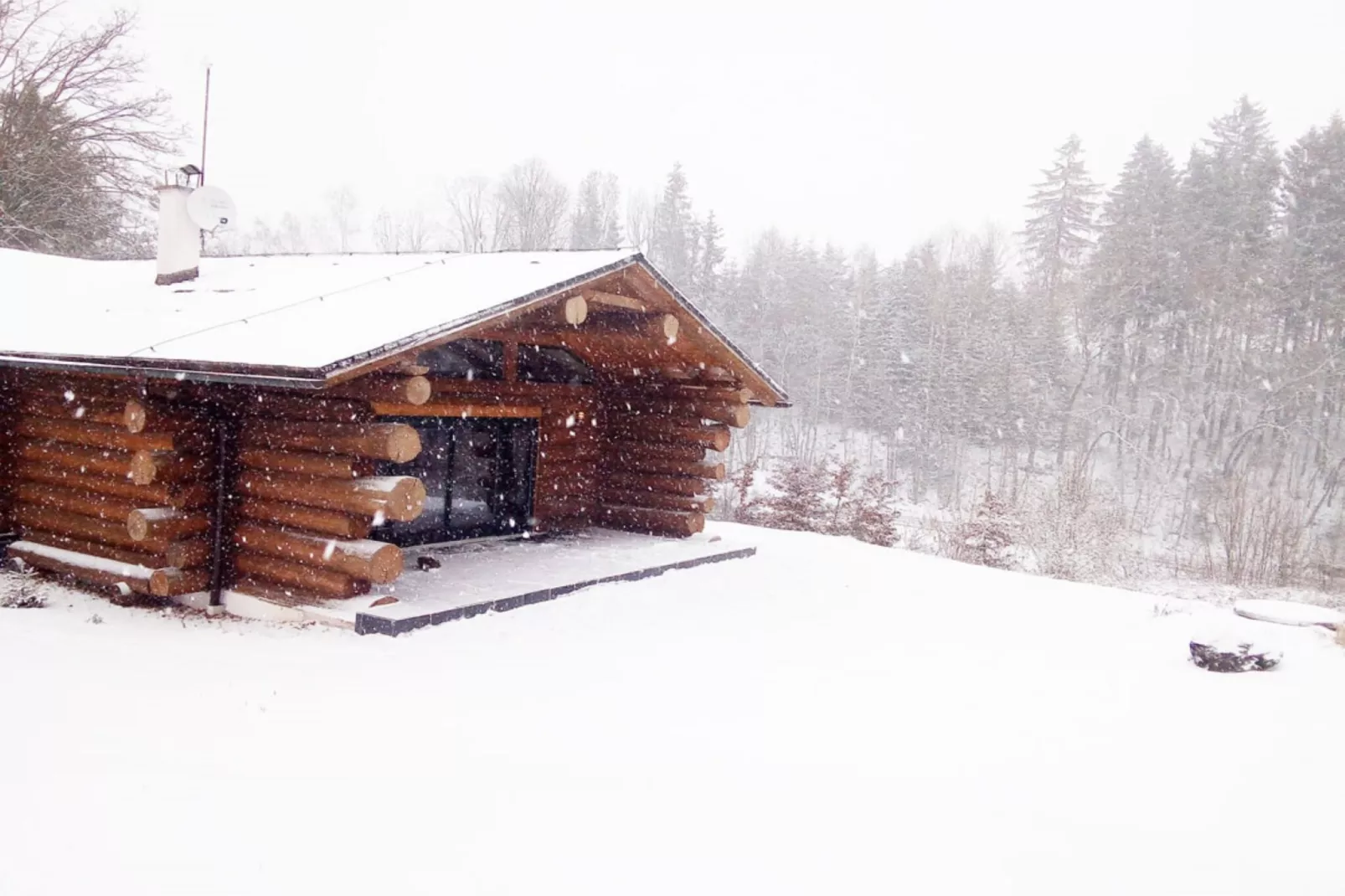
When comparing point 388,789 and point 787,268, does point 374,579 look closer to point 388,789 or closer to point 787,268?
point 388,789

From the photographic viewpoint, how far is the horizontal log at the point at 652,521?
12.4 m

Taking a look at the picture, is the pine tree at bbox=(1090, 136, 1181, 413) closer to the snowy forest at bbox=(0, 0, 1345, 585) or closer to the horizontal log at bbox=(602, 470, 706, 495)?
the snowy forest at bbox=(0, 0, 1345, 585)

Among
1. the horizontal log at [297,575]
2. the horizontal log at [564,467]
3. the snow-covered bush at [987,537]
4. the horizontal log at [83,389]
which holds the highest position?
the horizontal log at [83,389]

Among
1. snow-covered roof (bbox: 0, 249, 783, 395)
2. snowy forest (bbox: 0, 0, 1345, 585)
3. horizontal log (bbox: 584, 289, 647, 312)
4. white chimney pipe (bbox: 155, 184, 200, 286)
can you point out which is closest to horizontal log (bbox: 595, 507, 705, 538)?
snow-covered roof (bbox: 0, 249, 783, 395)

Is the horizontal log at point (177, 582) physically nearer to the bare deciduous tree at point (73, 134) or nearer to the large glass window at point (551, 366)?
the large glass window at point (551, 366)

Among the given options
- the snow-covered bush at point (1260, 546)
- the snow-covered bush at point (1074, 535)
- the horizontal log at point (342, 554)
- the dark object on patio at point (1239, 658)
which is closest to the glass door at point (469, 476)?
the horizontal log at point (342, 554)

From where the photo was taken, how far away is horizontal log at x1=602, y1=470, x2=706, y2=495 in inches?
487

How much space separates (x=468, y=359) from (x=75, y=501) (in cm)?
425

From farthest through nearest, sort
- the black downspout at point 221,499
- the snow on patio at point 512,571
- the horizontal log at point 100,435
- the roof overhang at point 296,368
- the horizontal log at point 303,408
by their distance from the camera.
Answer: the black downspout at point 221,499
the horizontal log at point 100,435
the horizontal log at point 303,408
the snow on patio at point 512,571
the roof overhang at point 296,368

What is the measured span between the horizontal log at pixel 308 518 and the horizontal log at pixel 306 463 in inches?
12.5

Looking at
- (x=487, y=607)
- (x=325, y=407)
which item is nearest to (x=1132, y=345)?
(x=487, y=607)

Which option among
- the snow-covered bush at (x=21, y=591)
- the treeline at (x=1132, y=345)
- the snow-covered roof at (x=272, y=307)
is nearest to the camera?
the snow-covered roof at (x=272, y=307)

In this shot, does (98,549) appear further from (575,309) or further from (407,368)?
(575,309)

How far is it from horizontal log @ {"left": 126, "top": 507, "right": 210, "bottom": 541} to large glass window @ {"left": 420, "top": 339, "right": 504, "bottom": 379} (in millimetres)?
2876
